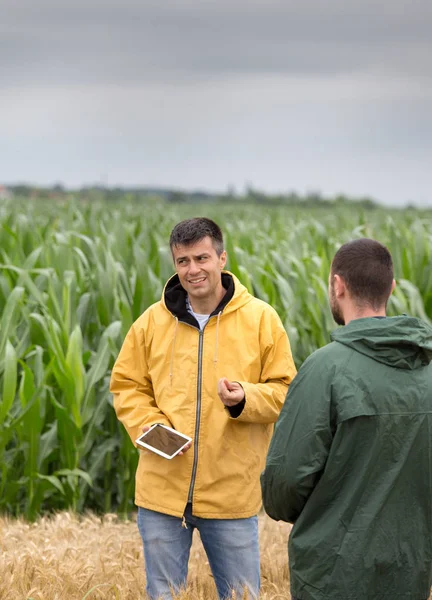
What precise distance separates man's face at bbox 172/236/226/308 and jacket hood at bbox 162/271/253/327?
72mm

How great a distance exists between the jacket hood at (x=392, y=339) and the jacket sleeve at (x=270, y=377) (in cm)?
69

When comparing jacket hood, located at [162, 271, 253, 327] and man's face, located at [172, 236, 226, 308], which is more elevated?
man's face, located at [172, 236, 226, 308]

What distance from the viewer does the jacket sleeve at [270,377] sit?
294 cm

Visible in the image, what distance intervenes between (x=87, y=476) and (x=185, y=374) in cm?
194

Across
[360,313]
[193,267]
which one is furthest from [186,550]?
[360,313]

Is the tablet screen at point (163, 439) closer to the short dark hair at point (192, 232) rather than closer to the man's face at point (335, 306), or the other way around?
the short dark hair at point (192, 232)

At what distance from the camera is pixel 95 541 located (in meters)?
4.18

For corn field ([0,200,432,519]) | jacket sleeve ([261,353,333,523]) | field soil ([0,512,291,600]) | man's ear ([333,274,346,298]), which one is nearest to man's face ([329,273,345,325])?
man's ear ([333,274,346,298])

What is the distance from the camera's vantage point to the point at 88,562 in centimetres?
364

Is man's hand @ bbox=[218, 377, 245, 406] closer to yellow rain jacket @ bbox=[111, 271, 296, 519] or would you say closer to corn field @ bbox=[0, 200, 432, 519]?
yellow rain jacket @ bbox=[111, 271, 296, 519]

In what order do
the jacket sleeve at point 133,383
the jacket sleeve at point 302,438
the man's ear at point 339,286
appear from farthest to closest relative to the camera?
the jacket sleeve at point 133,383, the man's ear at point 339,286, the jacket sleeve at point 302,438

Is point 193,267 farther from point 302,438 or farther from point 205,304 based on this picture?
point 302,438

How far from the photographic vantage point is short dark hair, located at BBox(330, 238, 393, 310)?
2344mm

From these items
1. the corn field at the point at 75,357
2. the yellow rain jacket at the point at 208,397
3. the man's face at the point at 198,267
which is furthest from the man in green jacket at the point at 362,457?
the corn field at the point at 75,357
